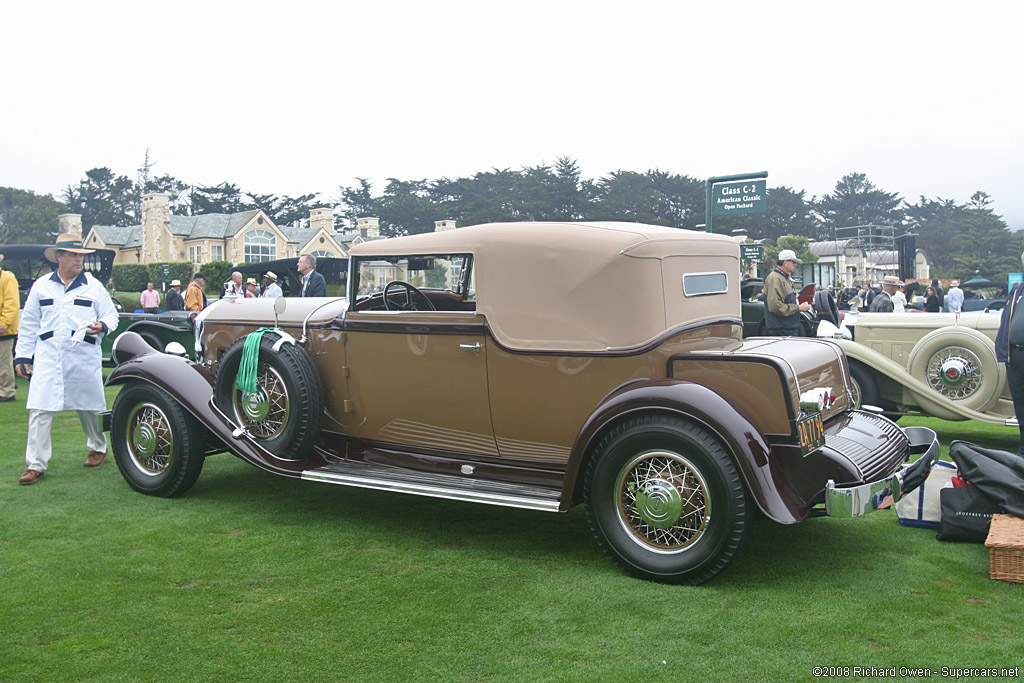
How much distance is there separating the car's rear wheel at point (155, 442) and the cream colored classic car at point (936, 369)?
551 centimetres

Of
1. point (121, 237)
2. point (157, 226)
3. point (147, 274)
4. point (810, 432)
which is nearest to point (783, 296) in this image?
point (810, 432)

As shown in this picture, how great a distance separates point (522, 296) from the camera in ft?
14.1

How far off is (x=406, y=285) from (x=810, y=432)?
261cm

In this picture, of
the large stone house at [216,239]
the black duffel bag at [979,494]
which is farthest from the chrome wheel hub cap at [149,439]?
the large stone house at [216,239]

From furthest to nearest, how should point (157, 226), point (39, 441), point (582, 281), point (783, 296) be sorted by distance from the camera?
point (157, 226) → point (783, 296) → point (39, 441) → point (582, 281)

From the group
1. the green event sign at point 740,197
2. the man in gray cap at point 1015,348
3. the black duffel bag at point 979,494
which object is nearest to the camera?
the black duffel bag at point 979,494

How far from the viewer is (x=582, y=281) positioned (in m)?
4.17

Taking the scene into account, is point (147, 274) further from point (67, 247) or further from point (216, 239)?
point (67, 247)

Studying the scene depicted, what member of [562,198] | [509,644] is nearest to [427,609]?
[509,644]

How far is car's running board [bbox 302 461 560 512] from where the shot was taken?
4086 millimetres

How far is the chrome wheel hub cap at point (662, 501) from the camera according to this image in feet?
12.3

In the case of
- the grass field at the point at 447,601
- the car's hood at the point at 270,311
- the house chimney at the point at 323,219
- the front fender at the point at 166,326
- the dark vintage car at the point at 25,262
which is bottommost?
the grass field at the point at 447,601

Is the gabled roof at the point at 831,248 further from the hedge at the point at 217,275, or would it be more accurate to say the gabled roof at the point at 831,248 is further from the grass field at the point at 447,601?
the grass field at the point at 447,601

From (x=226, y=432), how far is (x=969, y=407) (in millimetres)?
6412
